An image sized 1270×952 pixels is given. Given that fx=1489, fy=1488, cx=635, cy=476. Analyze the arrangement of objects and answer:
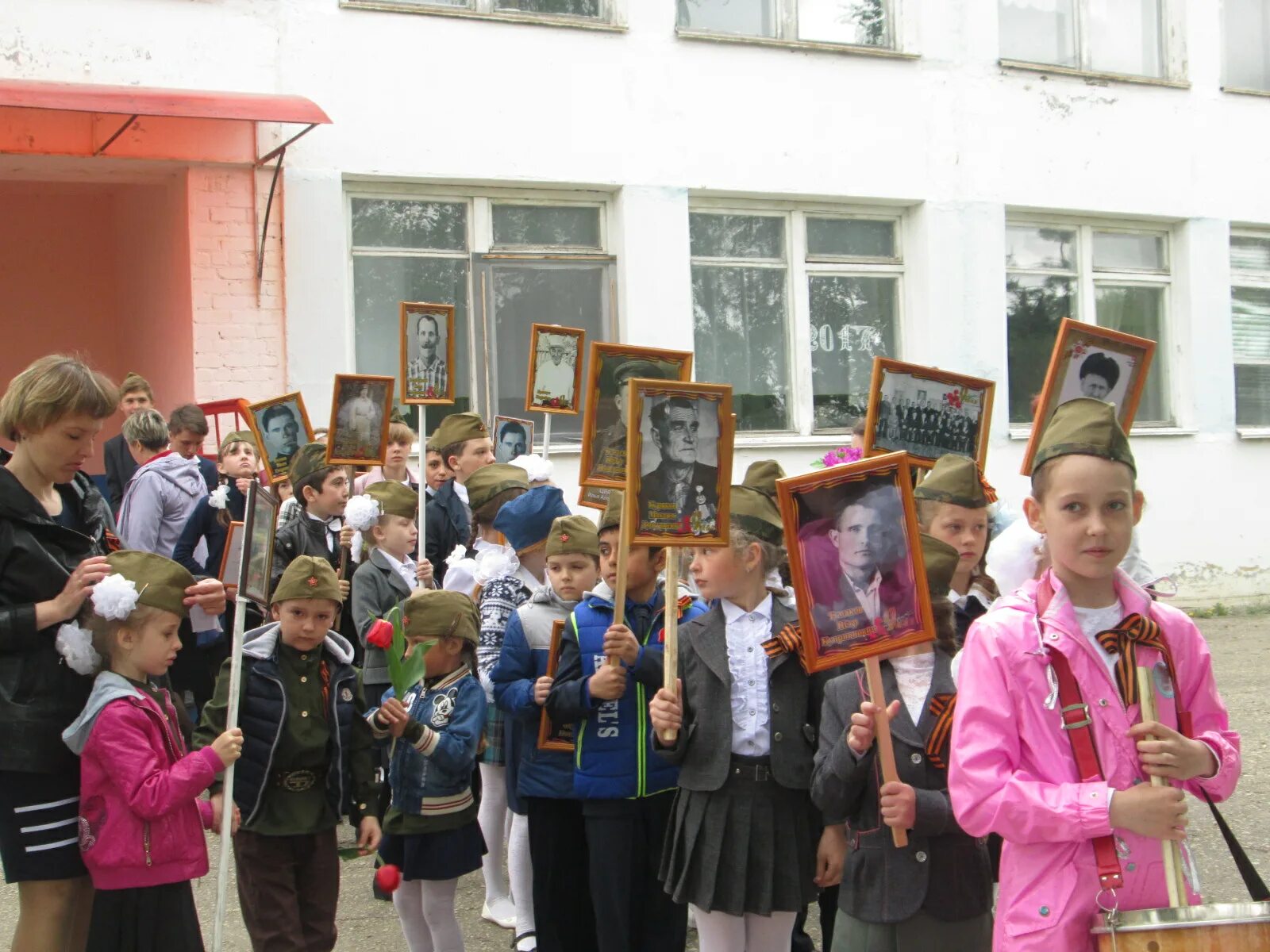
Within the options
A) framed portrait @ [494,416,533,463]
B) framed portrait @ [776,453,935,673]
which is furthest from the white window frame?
framed portrait @ [776,453,935,673]

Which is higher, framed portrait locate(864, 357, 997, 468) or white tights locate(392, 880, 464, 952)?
framed portrait locate(864, 357, 997, 468)

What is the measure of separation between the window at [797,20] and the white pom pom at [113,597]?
978 centimetres

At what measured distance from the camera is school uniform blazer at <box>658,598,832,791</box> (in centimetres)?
434

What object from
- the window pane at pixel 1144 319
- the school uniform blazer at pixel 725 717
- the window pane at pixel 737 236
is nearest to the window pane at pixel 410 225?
the window pane at pixel 737 236

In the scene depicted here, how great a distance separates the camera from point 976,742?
2.96 meters

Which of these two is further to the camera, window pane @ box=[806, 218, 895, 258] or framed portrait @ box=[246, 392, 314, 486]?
window pane @ box=[806, 218, 895, 258]

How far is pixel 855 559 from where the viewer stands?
379cm

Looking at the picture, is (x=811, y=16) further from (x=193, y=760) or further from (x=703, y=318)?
(x=193, y=760)

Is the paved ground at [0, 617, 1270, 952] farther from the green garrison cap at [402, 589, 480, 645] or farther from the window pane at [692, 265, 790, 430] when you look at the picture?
the window pane at [692, 265, 790, 430]

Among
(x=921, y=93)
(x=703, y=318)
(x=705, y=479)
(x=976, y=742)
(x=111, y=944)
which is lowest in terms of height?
(x=111, y=944)

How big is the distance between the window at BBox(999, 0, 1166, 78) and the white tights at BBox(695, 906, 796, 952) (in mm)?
11375

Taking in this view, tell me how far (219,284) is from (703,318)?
4.17 meters

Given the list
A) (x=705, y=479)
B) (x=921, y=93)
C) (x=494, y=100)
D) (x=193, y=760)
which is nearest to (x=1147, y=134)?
(x=921, y=93)

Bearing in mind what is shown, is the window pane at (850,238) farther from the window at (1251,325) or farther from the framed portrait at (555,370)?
the framed portrait at (555,370)
